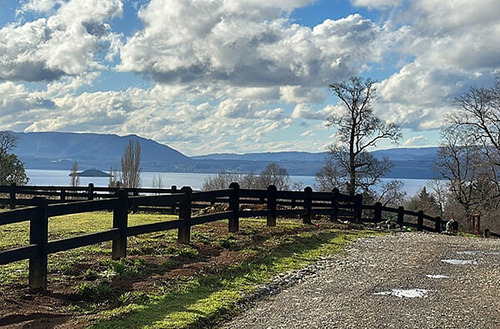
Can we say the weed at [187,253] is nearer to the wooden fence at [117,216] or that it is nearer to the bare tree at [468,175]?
the wooden fence at [117,216]

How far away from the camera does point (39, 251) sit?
7.75m

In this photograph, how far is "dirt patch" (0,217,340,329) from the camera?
260 inches

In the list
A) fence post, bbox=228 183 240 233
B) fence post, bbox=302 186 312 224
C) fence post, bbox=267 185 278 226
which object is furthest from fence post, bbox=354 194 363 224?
fence post, bbox=228 183 240 233

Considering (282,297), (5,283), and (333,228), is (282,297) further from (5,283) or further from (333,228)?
(333,228)

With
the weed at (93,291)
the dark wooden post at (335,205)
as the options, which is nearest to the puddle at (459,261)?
the weed at (93,291)

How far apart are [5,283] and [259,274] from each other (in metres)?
4.16

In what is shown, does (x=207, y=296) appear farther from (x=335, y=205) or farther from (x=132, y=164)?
(x=132, y=164)

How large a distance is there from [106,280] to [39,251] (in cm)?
117

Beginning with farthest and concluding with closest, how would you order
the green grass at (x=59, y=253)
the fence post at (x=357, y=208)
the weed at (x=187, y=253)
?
the fence post at (x=357, y=208) < the weed at (x=187, y=253) < the green grass at (x=59, y=253)

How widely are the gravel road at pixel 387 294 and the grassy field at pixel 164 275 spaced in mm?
590

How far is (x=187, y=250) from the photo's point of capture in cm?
1131

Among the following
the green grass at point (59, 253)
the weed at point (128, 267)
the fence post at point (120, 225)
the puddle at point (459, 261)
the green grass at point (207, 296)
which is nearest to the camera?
the green grass at point (207, 296)

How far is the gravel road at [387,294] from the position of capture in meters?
6.82

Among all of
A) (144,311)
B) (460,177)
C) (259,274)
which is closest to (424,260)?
(259,274)
